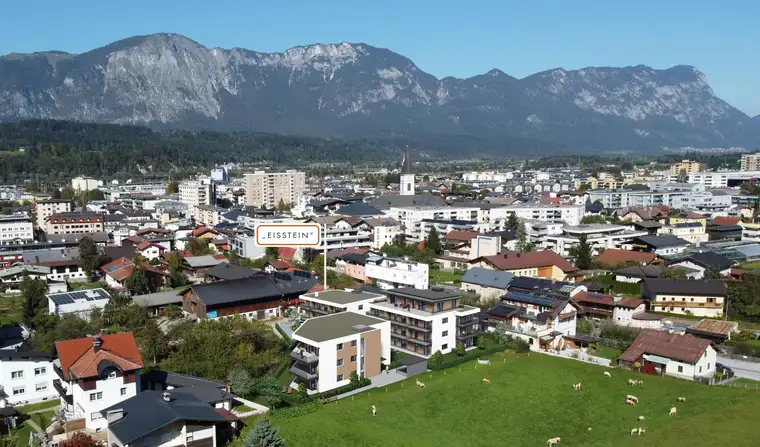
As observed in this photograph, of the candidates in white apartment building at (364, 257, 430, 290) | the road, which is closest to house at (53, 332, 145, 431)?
white apartment building at (364, 257, 430, 290)

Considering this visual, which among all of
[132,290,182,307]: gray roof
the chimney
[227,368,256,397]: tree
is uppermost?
the chimney

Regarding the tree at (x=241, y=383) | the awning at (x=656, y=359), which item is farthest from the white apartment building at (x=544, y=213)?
the tree at (x=241, y=383)

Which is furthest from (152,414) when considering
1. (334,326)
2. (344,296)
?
(344,296)

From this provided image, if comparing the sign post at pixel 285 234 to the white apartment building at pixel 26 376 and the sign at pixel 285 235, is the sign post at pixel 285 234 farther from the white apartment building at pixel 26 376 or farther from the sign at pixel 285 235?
the white apartment building at pixel 26 376

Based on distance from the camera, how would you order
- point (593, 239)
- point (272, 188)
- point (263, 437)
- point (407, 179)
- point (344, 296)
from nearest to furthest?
point (263, 437) < point (344, 296) < point (593, 239) < point (407, 179) < point (272, 188)

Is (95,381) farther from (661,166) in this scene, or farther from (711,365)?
(661,166)

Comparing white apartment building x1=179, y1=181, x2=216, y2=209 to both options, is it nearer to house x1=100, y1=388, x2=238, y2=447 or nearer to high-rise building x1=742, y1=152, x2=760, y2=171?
house x1=100, y1=388, x2=238, y2=447

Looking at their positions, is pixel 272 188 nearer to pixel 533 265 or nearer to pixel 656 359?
pixel 533 265
